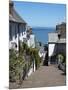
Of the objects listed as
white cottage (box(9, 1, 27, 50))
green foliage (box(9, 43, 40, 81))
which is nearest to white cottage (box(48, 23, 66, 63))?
green foliage (box(9, 43, 40, 81))

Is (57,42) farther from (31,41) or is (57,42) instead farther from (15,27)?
(15,27)

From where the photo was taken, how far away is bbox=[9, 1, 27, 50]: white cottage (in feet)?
9.93

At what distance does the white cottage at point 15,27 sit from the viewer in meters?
3.03

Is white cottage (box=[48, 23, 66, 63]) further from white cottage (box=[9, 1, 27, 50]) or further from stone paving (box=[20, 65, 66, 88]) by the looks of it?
white cottage (box=[9, 1, 27, 50])

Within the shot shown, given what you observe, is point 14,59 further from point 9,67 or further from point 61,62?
point 61,62

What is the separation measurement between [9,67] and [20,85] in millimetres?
271

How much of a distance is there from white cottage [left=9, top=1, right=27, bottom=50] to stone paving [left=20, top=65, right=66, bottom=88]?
43 cm

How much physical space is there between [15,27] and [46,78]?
76 centimetres

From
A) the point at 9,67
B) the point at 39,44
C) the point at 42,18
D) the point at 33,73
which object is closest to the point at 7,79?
the point at 9,67

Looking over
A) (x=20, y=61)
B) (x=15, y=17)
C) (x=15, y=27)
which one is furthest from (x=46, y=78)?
(x=15, y=17)

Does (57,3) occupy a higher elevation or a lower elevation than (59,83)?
higher

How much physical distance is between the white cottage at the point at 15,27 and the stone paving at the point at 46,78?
428 millimetres

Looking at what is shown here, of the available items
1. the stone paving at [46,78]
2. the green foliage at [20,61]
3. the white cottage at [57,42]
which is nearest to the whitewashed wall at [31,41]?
the green foliage at [20,61]

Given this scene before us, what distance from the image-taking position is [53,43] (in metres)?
3.20
